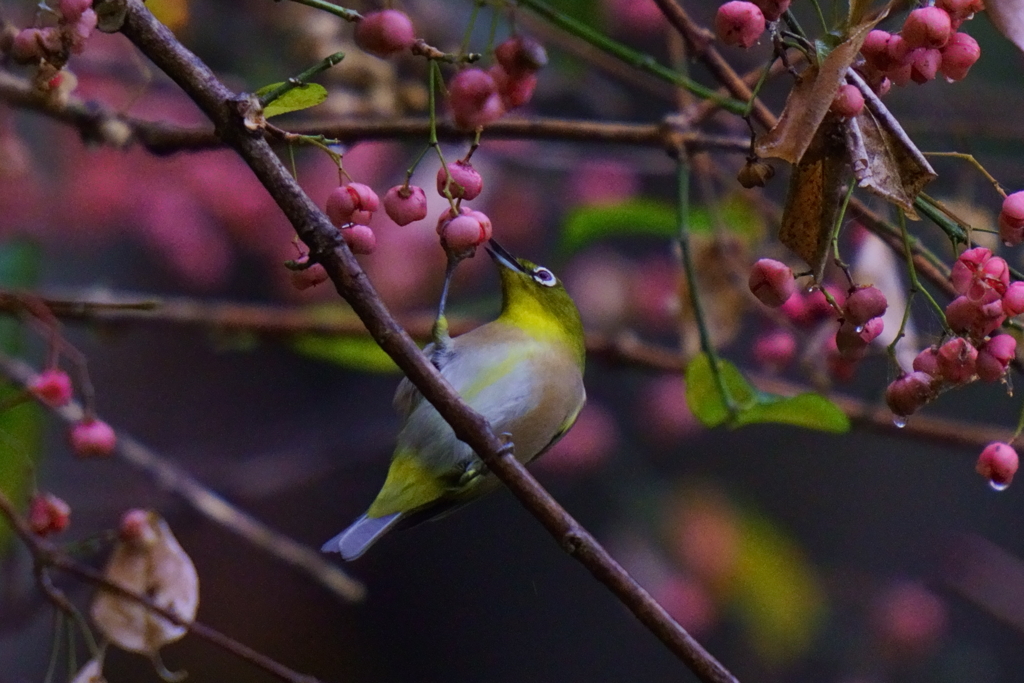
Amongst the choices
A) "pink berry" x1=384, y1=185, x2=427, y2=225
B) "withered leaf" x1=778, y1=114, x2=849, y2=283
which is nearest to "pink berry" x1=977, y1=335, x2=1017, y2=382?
"withered leaf" x1=778, y1=114, x2=849, y2=283

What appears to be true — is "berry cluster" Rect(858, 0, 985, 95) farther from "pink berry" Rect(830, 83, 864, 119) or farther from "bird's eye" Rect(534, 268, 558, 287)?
"bird's eye" Rect(534, 268, 558, 287)

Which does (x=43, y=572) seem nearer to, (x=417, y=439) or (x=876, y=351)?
(x=417, y=439)

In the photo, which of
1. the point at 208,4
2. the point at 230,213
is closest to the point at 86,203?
the point at 230,213

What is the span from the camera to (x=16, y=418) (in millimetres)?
1080

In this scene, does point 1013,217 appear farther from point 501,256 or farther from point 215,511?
point 215,511

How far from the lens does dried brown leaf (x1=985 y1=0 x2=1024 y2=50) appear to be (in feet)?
1.64

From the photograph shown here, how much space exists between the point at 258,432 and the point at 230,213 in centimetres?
43

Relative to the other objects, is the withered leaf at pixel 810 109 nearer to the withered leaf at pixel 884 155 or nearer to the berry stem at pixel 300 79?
the withered leaf at pixel 884 155

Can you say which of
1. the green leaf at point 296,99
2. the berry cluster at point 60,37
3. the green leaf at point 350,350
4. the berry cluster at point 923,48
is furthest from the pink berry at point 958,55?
the green leaf at point 350,350

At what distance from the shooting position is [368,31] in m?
0.49

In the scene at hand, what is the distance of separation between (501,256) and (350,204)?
13.9 inches

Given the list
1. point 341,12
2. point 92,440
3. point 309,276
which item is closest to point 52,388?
point 92,440

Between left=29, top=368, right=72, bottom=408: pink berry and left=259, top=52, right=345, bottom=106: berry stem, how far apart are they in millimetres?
399

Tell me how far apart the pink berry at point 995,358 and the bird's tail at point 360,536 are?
47cm
